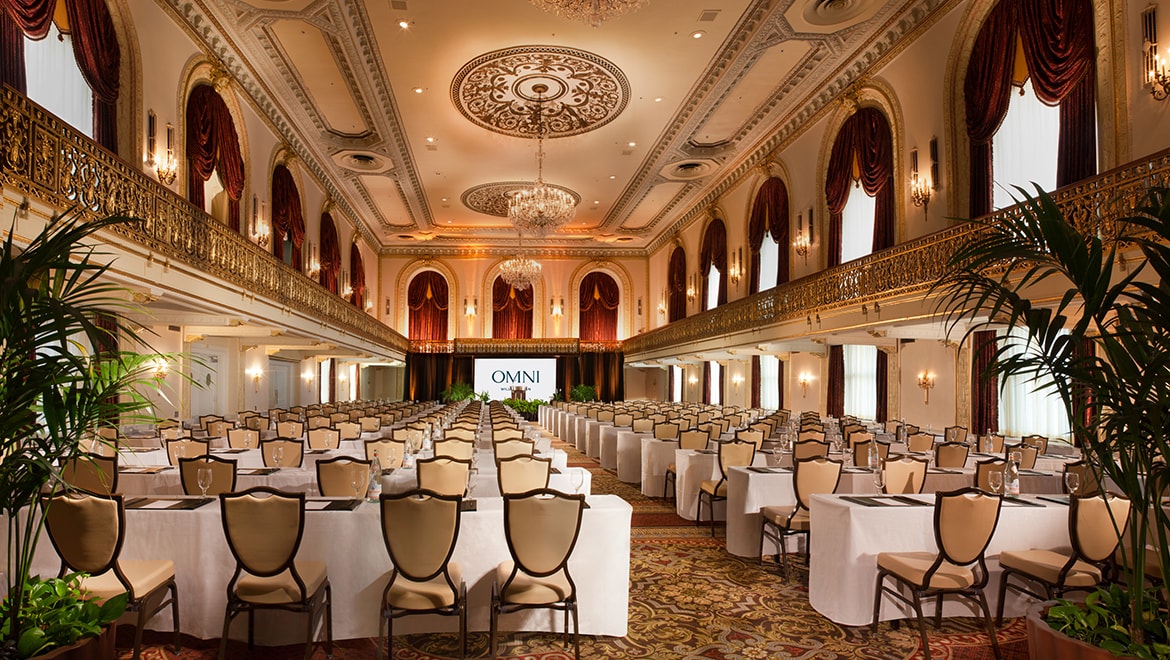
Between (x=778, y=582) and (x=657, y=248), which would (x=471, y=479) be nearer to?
(x=778, y=582)

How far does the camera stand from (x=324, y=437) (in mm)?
9734

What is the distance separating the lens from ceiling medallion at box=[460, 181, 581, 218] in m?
22.5

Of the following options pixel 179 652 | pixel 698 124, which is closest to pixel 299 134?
pixel 698 124

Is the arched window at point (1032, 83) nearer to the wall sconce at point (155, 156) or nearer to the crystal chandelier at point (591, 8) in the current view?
the crystal chandelier at point (591, 8)

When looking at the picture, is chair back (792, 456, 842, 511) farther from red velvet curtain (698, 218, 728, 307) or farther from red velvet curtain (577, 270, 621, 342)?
red velvet curtain (577, 270, 621, 342)

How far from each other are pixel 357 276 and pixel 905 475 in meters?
23.0

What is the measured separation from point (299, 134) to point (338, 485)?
43.1 feet

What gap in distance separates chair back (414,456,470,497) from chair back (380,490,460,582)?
1722 mm

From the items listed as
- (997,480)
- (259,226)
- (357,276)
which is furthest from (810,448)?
(357,276)

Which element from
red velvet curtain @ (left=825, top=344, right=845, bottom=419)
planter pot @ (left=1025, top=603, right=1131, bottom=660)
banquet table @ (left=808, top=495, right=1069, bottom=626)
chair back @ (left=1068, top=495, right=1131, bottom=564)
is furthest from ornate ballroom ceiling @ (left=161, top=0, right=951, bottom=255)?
planter pot @ (left=1025, top=603, right=1131, bottom=660)

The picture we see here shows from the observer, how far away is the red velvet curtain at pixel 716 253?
21609mm

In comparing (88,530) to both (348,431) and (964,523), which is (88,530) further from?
(348,431)

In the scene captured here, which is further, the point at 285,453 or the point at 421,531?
the point at 285,453

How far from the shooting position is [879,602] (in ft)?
14.7
